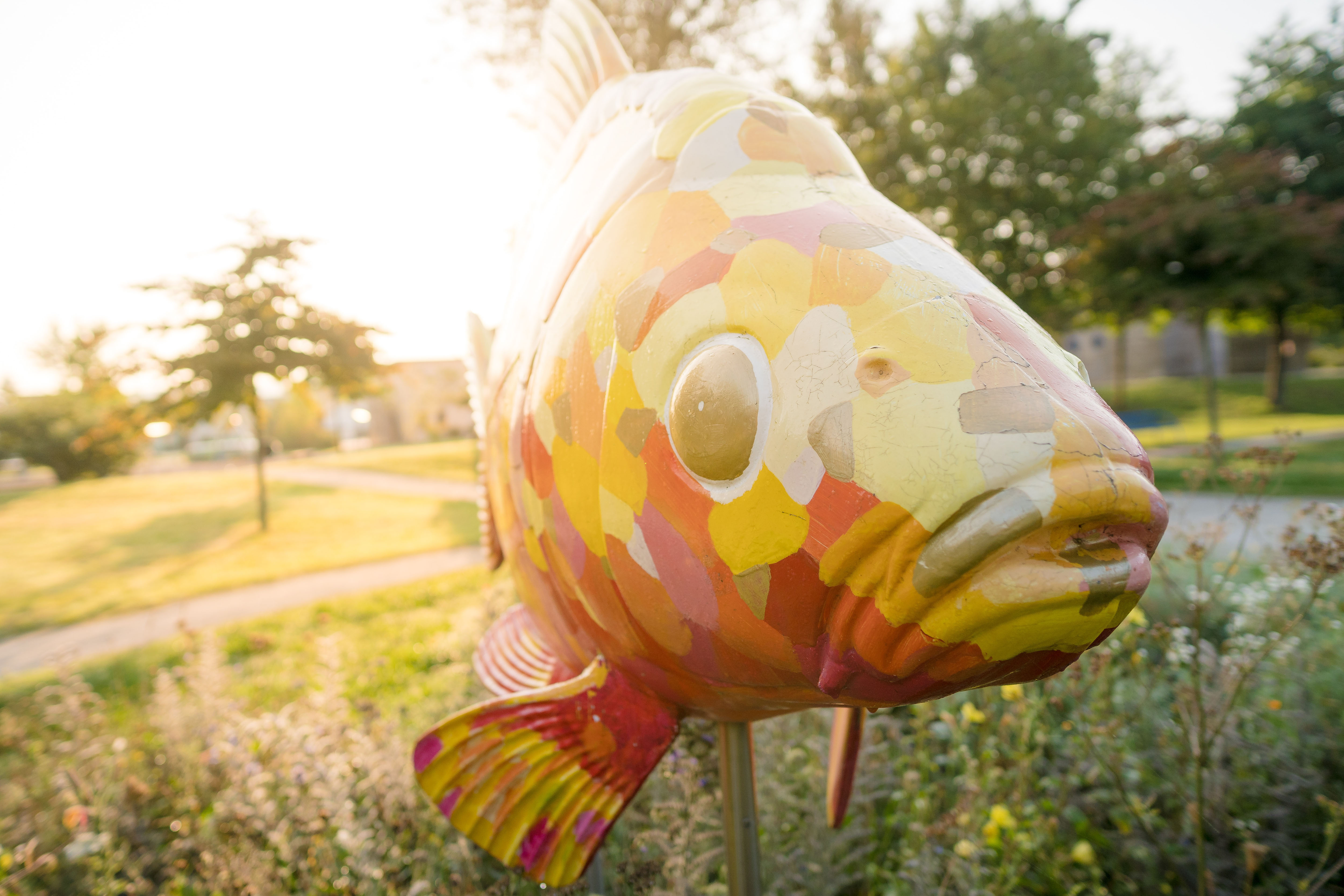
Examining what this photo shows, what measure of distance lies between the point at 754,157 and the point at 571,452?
1.86 feet

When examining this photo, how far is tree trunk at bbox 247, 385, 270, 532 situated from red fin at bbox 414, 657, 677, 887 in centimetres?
1180

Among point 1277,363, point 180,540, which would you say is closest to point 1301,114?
point 1277,363

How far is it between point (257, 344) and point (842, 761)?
38.8ft

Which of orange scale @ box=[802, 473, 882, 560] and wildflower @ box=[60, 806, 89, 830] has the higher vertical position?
orange scale @ box=[802, 473, 882, 560]

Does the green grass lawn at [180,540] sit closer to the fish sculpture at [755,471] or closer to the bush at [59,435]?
the bush at [59,435]

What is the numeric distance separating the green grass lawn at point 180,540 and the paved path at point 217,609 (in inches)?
13.4

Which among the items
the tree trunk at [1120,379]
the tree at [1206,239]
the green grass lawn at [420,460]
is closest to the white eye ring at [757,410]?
the tree at [1206,239]

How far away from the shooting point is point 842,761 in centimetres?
158

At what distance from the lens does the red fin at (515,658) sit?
1.72 meters

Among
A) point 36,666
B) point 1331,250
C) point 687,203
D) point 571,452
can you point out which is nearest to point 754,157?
point 687,203

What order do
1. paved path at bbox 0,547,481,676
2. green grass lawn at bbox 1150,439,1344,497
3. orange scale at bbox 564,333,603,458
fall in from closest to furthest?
orange scale at bbox 564,333,603,458, paved path at bbox 0,547,481,676, green grass lawn at bbox 1150,439,1344,497

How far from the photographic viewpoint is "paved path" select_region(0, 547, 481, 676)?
21.6 feet

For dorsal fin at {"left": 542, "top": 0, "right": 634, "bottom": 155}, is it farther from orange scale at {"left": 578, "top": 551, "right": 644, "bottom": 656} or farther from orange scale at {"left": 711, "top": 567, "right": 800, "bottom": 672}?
orange scale at {"left": 711, "top": 567, "right": 800, "bottom": 672}

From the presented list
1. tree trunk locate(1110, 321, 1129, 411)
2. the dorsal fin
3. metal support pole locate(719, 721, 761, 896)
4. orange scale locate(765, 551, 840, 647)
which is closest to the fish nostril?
orange scale locate(765, 551, 840, 647)
